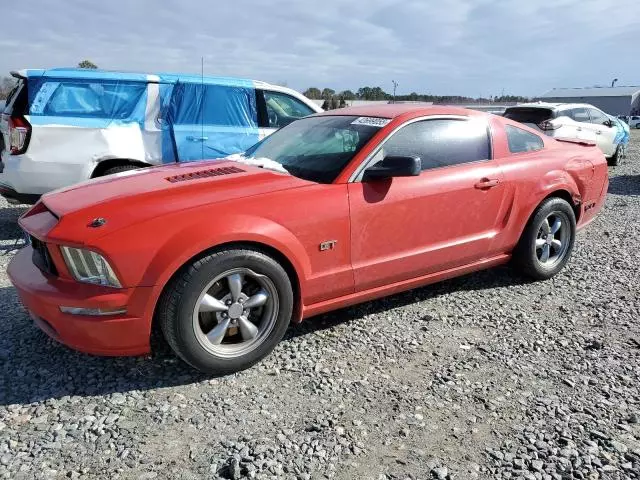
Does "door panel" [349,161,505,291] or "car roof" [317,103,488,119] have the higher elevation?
"car roof" [317,103,488,119]

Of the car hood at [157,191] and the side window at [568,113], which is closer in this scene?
the car hood at [157,191]

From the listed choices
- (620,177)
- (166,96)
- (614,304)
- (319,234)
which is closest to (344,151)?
(319,234)

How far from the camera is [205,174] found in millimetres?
3396

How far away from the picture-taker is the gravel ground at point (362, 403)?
224 centimetres

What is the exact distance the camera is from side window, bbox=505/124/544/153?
4176 mm

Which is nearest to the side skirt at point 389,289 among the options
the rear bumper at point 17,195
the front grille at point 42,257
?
the front grille at point 42,257

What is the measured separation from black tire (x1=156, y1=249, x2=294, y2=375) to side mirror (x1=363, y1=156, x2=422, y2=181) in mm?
875

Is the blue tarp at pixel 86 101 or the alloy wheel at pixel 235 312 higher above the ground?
the blue tarp at pixel 86 101

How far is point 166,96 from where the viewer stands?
20.4 ft

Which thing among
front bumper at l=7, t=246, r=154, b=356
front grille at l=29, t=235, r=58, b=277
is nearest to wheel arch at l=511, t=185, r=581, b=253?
front bumper at l=7, t=246, r=154, b=356

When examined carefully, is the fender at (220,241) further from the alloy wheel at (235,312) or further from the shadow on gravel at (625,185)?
the shadow on gravel at (625,185)

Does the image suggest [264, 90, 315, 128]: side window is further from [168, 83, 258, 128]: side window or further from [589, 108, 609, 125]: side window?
[589, 108, 609, 125]: side window

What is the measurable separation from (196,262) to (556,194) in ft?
10.7

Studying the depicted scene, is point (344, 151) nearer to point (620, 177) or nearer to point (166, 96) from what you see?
point (166, 96)
